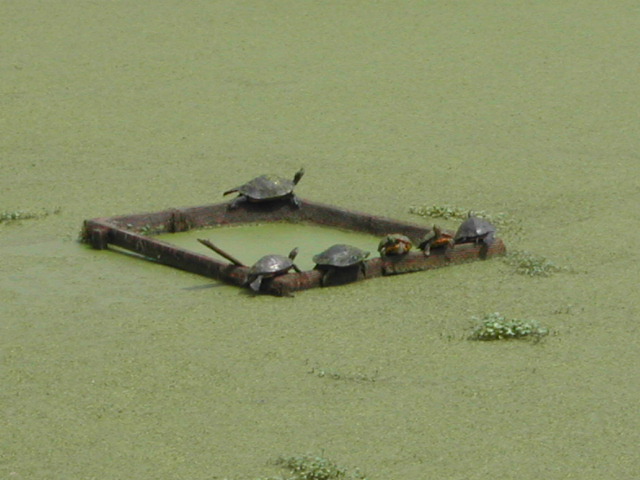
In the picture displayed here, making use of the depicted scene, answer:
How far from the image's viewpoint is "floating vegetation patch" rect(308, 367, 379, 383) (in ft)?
16.3

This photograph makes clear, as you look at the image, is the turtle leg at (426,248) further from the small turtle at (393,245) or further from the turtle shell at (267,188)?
the turtle shell at (267,188)

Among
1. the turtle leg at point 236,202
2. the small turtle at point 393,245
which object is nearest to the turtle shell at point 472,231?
the small turtle at point 393,245

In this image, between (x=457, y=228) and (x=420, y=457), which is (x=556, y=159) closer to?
(x=457, y=228)

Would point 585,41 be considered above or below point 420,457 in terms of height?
above

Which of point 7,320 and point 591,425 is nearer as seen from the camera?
point 591,425

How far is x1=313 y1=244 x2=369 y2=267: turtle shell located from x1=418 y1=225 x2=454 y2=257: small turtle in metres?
0.32

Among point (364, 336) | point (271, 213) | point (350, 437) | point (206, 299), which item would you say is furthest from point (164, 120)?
point (350, 437)

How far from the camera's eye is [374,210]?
729 cm

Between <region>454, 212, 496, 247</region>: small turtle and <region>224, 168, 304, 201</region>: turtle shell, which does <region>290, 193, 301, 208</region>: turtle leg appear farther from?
<region>454, 212, 496, 247</region>: small turtle

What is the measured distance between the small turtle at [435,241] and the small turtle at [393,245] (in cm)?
11

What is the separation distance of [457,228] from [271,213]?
90cm

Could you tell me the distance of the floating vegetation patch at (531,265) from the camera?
20.4 feet

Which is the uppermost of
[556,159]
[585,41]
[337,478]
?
[585,41]

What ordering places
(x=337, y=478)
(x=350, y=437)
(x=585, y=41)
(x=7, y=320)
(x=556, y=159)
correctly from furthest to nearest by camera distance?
(x=585, y=41) < (x=556, y=159) < (x=7, y=320) < (x=350, y=437) < (x=337, y=478)
